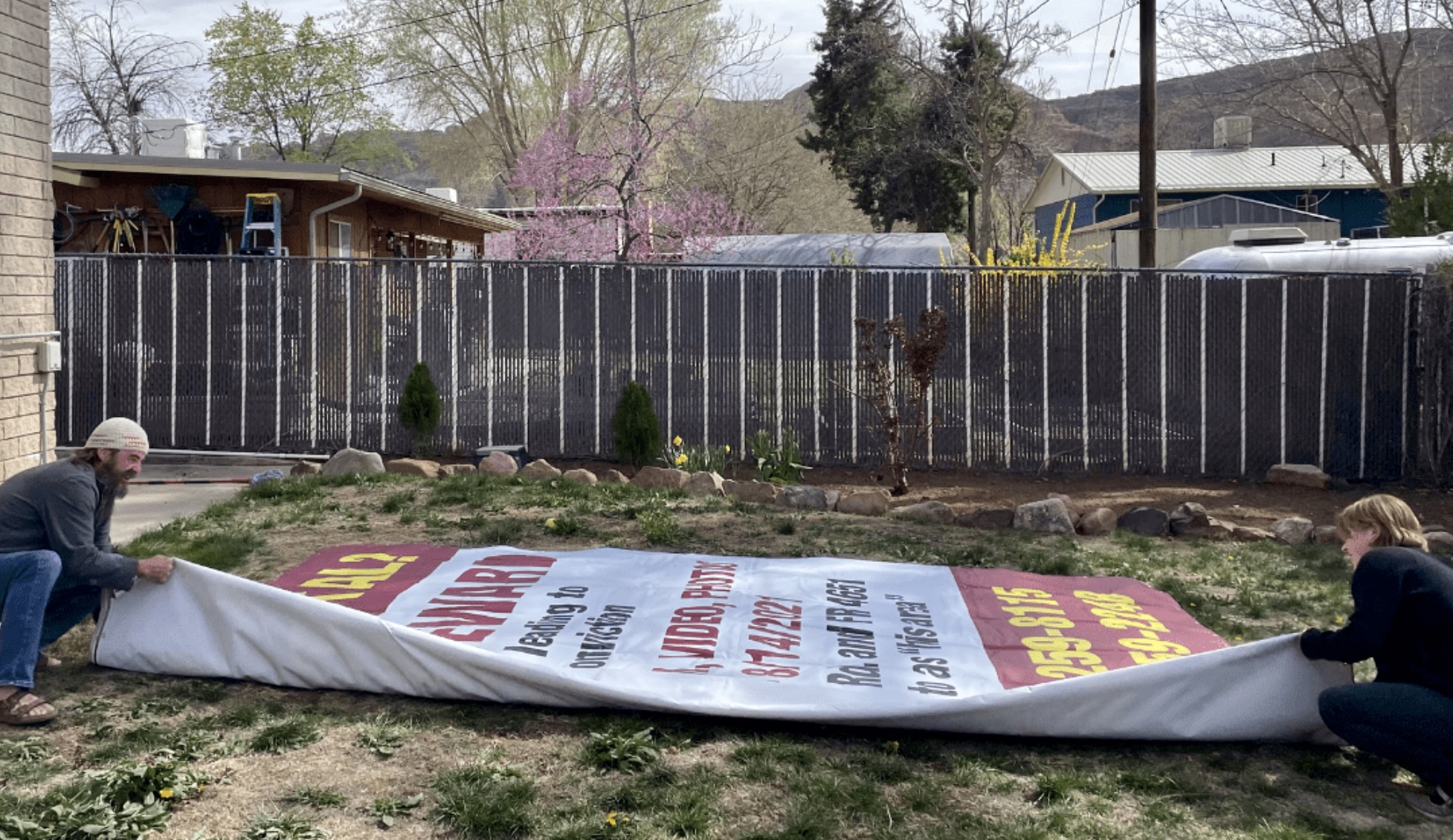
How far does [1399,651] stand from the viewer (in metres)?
4.68

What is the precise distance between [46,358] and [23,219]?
0.94m

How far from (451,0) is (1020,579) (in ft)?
119

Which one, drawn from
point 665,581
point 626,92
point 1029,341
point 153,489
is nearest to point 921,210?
point 626,92

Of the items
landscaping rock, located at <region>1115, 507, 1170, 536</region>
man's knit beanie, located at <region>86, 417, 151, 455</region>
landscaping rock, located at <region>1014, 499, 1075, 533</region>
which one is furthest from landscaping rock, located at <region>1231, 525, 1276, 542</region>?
man's knit beanie, located at <region>86, 417, 151, 455</region>

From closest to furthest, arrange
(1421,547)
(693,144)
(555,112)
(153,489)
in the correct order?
(1421,547) < (153,489) < (693,144) < (555,112)

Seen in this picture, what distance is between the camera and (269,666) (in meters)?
5.46

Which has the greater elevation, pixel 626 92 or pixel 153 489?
pixel 626 92

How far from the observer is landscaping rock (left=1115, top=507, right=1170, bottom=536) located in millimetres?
9734

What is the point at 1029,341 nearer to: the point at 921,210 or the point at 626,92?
the point at 626,92

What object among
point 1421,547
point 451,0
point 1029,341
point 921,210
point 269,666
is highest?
point 451,0

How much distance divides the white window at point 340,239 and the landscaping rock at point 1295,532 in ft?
45.5

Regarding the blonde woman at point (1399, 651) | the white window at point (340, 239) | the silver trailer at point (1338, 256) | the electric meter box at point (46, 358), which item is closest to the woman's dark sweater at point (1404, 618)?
the blonde woman at point (1399, 651)

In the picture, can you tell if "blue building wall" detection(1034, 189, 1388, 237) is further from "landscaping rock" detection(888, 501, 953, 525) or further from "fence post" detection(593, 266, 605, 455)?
"landscaping rock" detection(888, 501, 953, 525)

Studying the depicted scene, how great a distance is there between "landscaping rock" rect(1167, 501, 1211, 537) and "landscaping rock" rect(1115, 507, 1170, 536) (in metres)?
0.05
